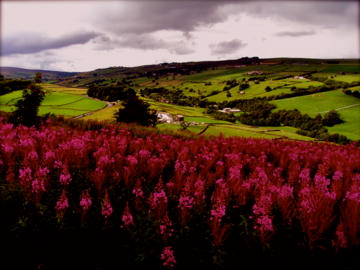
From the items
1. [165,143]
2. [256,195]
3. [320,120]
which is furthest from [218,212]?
[320,120]

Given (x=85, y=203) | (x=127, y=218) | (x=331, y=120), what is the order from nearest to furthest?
1. (x=127, y=218)
2. (x=85, y=203)
3. (x=331, y=120)

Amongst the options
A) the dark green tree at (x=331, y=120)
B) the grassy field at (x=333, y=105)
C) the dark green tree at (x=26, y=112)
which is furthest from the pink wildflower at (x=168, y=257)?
the grassy field at (x=333, y=105)

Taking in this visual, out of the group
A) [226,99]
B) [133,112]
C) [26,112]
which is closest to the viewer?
[26,112]

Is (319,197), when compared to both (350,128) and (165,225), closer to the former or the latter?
(165,225)

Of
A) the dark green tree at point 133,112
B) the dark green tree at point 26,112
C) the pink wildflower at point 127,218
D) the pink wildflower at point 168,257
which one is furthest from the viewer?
the dark green tree at point 133,112

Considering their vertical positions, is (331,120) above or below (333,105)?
below

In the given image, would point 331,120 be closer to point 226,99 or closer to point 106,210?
point 106,210

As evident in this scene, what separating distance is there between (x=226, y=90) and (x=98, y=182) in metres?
133

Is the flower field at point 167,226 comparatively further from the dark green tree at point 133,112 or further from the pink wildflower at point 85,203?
the dark green tree at point 133,112

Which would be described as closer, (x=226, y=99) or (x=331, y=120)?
(x=331, y=120)

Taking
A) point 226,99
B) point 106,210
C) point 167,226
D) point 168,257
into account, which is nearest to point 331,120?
point 167,226

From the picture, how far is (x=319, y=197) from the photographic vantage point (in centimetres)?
312

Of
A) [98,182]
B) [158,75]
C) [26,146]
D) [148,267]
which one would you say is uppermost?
[158,75]

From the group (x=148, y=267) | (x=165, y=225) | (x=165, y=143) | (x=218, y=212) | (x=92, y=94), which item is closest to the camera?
(x=148, y=267)
